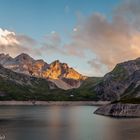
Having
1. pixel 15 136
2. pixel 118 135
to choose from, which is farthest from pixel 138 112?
pixel 15 136

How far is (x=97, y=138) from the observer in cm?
10406

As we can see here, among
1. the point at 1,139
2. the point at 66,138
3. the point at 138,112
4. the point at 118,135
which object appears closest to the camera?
the point at 1,139

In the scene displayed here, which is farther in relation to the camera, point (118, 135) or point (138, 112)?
point (138, 112)

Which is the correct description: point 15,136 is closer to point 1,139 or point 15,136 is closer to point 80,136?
point 1,139

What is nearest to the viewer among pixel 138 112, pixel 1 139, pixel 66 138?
pixel 1 139

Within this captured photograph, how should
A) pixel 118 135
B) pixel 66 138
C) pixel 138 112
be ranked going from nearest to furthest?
pixel 66 138, pixel 118 135, pixel 138 112

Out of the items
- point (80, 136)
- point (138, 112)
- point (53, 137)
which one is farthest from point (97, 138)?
point (138, 112)

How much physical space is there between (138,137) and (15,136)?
3768cm

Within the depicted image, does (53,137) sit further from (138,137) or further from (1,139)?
(138,137)

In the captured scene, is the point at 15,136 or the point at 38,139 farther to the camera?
the point at 15,136

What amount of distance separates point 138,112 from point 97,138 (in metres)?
101

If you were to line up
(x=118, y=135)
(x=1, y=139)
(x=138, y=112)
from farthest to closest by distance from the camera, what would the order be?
(x=138, y=112), (x=118, y=135), (x=1, y=139)

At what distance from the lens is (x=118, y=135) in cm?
11044

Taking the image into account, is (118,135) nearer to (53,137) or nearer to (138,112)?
(53,137)
